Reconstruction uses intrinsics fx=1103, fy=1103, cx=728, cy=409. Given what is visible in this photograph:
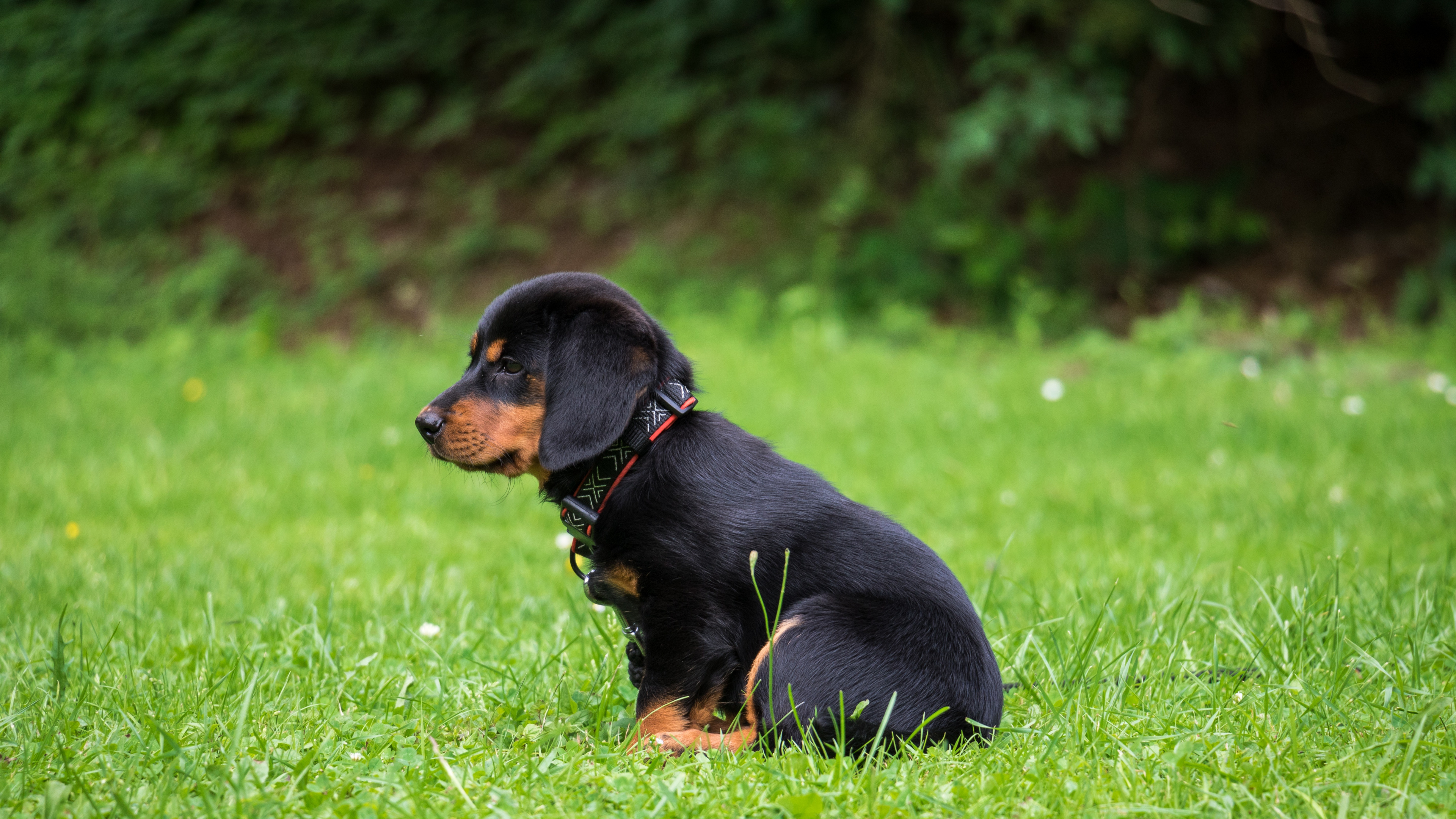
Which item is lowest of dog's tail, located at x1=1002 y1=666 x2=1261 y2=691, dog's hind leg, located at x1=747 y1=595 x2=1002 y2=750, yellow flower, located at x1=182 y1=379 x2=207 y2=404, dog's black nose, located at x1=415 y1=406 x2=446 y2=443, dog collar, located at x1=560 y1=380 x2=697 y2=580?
yellow flower, located at x1=182 y1=379 x2=207 y2=404

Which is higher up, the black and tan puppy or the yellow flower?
the black and tan puppy

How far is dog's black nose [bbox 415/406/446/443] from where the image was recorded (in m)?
2.62

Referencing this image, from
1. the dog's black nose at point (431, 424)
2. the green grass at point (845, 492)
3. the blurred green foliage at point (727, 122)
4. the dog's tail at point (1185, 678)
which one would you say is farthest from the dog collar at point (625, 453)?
the blurred green foliage at point (727, 122)

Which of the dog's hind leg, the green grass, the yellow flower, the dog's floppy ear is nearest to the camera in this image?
the green grass

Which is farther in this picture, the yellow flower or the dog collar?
the yellow flower

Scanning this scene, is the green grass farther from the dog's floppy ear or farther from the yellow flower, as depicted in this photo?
the dog's floppy ear

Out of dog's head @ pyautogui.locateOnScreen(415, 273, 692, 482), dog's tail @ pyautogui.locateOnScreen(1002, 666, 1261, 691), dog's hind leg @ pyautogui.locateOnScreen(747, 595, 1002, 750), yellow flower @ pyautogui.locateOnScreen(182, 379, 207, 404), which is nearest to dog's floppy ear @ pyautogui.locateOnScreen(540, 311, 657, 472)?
dog's head @ pyautogui.locateOnScreen(415, 273, 692, 482)

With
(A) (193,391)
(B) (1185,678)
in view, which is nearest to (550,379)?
(B) (1185,678)

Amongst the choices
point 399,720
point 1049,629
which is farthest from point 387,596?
point 1049,629

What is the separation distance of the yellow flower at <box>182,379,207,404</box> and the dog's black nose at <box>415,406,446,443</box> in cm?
519

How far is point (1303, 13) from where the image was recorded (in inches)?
337

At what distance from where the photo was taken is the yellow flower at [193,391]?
720cm

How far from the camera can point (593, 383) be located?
2568 millimetres

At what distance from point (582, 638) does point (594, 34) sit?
9.21m
